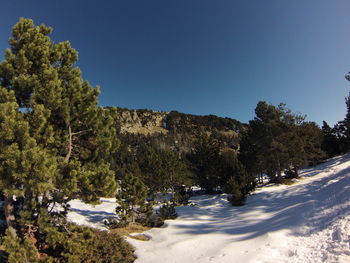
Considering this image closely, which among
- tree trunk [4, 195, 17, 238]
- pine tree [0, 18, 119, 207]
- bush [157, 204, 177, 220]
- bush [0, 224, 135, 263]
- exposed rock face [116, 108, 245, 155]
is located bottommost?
bush [157, 204, 177, 220]

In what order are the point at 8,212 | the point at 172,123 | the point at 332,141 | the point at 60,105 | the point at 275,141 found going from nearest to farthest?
the point at 8,212 < the point at 60,105 < the point at 275,141 < the point at 332,141 < the point at 172,123

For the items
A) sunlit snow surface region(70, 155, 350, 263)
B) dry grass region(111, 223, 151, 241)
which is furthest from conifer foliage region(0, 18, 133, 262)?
dry grass region(111, 223, 151, 241)

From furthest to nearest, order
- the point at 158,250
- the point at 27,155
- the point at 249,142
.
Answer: the point at 249,142 < the point at 158,250 < the point at 27,155

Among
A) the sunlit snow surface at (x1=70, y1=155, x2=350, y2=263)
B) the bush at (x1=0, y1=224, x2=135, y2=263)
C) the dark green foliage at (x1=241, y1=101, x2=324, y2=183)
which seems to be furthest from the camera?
the dark green foliage at (x1=241, y1=101, x2=324, y2=183)

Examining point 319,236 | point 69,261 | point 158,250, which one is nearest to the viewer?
point 69,261

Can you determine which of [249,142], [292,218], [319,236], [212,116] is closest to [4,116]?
[319,236]

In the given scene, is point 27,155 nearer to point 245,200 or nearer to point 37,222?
point 37,222

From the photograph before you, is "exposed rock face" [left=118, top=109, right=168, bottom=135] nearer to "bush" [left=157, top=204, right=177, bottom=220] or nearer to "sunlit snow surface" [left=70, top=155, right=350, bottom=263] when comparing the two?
"bush" [left=157, top=204, right=177, bottom=220]

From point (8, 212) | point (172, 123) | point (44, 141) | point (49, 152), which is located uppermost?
point (172, 123)

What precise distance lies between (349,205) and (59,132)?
36.5 ft

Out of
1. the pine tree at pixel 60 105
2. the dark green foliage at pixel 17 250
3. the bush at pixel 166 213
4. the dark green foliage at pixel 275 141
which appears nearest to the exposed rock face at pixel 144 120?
the dark green foliage at pixel 275 141

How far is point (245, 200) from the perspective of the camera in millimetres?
16547

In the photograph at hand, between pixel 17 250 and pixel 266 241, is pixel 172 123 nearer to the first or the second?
pixel 266 241

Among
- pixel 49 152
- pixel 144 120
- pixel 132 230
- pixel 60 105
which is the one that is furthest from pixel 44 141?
pixel 144 120
